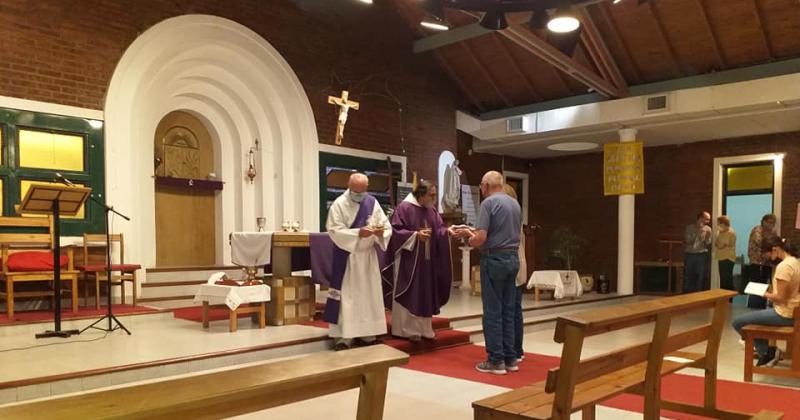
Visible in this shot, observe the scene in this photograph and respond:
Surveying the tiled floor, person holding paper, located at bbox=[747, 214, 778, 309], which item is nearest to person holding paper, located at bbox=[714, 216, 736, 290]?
person holding paper, located at bbox=[747, 214, 778, 309]

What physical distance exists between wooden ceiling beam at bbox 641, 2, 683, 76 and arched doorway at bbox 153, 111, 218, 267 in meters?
6.79

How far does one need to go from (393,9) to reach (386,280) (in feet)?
21.1

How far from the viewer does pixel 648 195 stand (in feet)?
38.7

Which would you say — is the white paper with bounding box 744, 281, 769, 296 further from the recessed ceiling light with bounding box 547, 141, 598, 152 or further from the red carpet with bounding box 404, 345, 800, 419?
the recessed ceiling light with bounding box 547, 141, 598, 152

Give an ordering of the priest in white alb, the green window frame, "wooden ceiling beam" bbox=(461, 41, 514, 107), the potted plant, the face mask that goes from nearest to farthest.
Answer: the priest in white alb
the face mask
the green window frame
"wooden ceiling beam" bbox=(461, 41, 514, 107)
the potted plant

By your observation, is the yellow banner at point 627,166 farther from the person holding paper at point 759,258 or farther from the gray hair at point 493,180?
the gray hair at point 493,180

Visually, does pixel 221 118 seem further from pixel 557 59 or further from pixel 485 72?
pixel 557 59

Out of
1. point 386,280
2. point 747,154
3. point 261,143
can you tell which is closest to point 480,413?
point 386,280

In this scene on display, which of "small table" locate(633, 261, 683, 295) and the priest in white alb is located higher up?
the priest in white alb

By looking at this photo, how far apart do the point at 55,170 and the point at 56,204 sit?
86.0 inches

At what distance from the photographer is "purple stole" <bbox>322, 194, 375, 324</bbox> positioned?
200 inches

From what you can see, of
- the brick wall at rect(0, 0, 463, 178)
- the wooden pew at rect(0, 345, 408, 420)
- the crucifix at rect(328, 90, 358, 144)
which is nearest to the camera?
the wooden pew at rect(0, 345, 408, 420)

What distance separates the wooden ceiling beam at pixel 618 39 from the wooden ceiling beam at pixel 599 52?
18 centimetres

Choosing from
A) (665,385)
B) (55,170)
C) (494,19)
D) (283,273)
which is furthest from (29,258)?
(665,385)
